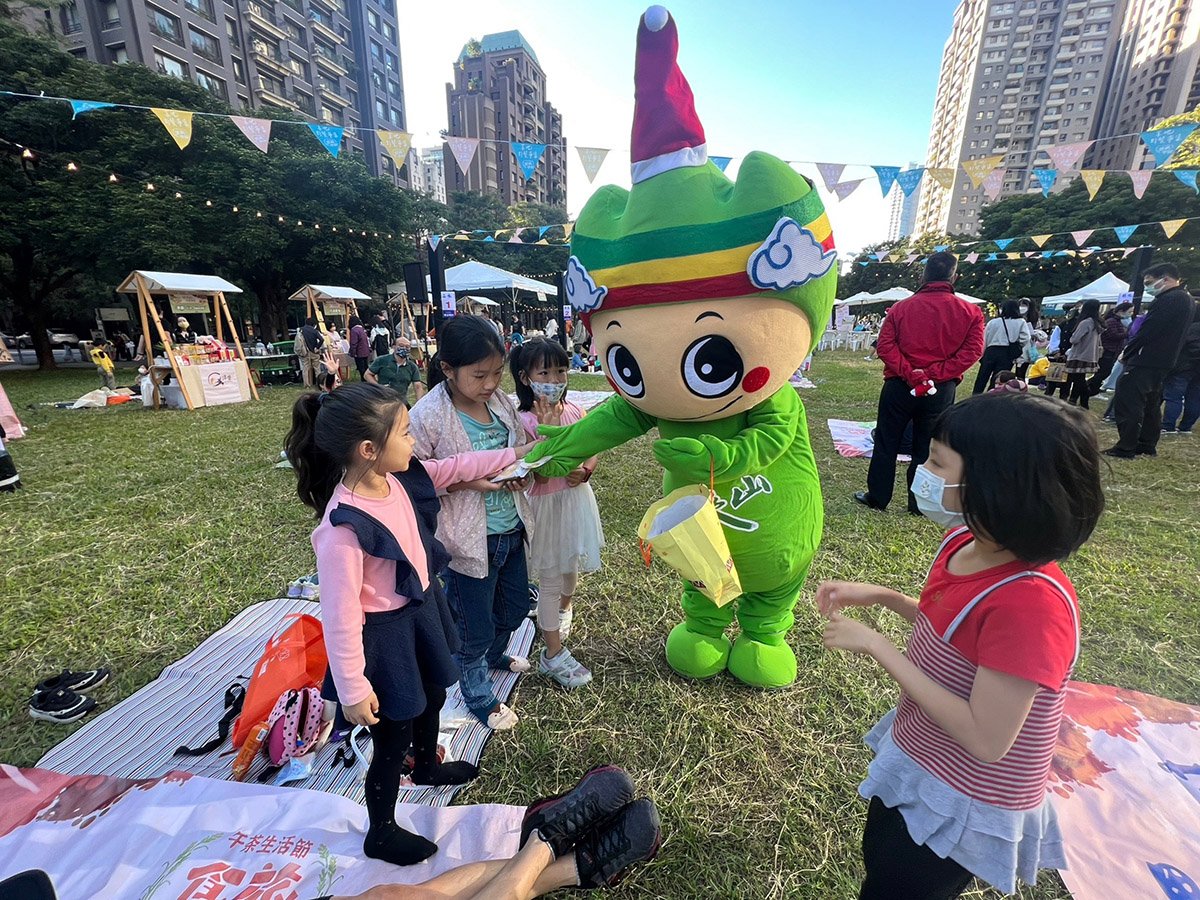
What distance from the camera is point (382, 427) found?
4.88 feet

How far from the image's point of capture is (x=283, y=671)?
2.22 metres

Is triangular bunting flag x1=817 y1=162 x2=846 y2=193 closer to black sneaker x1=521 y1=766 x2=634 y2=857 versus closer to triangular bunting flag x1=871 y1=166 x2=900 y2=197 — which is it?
triangular bunting flag x1=871 y1=166 x2=900 y2=197

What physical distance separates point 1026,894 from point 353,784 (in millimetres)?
2348

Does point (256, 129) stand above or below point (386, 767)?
above

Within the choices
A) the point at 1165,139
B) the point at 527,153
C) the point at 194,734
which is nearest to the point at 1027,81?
the point at 1165,139

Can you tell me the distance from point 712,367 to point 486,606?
4.34 ft

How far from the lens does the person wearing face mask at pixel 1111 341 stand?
8.50m

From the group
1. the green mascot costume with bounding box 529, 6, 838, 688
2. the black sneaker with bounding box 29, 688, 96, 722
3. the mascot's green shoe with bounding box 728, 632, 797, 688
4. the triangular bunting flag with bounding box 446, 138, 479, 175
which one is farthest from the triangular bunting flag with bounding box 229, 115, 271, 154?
the mascot's green shoe with bounding box 728, 632, 797, 688

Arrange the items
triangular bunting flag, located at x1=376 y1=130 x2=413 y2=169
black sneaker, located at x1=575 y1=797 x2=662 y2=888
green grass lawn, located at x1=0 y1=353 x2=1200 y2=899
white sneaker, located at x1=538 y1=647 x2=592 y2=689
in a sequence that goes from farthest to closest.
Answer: triangular bunting flag, located at x1=376 y1=130 x2=413 y2=169
white sneaker, located at x1=538 y1=647 x2=592 y2=689
green grass lawn, located at x1=0 y1=353 x2=1200 y2=899
black sneaker, located at x1=575 y1=797 x2=662 y2=888

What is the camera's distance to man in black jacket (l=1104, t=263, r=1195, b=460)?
5.46 metres

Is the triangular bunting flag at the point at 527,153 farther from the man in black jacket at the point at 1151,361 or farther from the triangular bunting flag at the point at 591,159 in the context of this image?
the man in black jacket at the point at 1151,361

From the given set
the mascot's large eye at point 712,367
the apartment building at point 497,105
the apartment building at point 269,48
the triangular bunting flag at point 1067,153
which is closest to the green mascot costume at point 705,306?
the mascot's large eye at point 712,367

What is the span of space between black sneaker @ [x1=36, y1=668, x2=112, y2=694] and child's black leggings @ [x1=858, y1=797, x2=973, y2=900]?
11.0 ft

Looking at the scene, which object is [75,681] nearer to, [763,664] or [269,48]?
[763,664]
